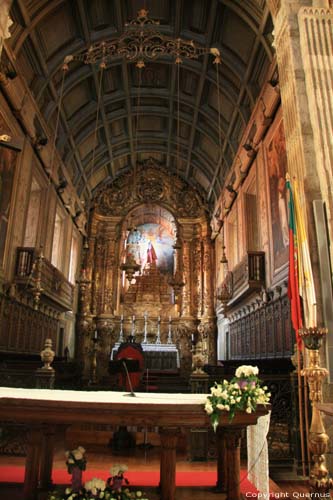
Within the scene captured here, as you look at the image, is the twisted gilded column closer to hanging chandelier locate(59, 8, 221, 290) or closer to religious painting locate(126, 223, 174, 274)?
hanging chandelier locate(59, 8, 221, 290)

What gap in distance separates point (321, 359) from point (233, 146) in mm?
11218

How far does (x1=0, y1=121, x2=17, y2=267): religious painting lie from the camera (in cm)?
983

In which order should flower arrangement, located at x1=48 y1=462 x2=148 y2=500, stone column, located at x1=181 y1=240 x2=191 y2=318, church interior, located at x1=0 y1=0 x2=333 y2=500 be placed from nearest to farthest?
flower arrangement, located at x1=48 y1=462 x2=148 y2=500, church interior, located at x1=0 y1=0 x2=333 y2=500, stone column, located at x1=181 y1=240 x2=191 y2=318

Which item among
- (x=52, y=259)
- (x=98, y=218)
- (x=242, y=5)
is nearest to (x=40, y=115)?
(x=52, y=259)

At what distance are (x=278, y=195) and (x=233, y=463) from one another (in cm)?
794

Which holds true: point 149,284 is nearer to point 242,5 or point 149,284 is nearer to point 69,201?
point 69,201

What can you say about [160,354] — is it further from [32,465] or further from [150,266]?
[32,465]

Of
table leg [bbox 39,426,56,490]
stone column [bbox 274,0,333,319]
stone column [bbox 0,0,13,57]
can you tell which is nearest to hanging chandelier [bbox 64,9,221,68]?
stone column [bbox 0,0,13,57]

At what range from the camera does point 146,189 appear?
67.6 ft

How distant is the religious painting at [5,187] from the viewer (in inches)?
387

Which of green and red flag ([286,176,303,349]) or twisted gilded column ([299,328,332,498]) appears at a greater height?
green and red flag ([286,176,303,349])

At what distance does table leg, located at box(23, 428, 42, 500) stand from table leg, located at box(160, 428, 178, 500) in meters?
1.11

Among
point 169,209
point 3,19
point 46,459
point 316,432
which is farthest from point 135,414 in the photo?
point 169,209

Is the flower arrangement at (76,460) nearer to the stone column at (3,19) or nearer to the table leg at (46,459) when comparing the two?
the table leg at (46,459)
